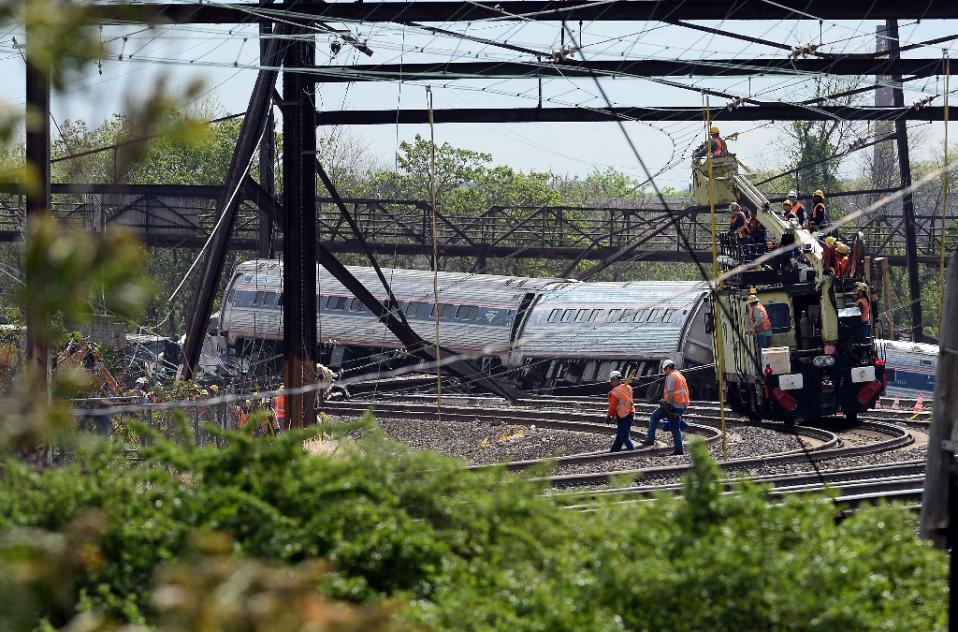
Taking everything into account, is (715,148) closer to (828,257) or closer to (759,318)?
(828,257)

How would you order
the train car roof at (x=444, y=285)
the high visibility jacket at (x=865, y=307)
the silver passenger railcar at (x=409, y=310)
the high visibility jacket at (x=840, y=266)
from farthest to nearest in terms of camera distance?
the train car roof at (x=444, y=285)
the silver passenger railcar at (x=409, y=310)
the high visibility jacket at (x=840, y=266)
the high visibility jacket at (x=865, y=307)

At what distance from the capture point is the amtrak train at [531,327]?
34.7 meters

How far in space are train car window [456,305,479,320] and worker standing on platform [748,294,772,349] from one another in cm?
1683

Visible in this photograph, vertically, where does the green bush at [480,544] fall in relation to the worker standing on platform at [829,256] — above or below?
below

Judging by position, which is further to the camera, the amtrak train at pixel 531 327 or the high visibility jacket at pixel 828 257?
the amtrak train at pixel 531 327

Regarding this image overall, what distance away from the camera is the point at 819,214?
84.6 feet

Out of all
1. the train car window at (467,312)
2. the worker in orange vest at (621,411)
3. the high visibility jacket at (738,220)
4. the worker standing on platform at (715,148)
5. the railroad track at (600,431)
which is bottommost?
the railroad track at (600,431)

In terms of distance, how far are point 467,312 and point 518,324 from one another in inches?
78.1

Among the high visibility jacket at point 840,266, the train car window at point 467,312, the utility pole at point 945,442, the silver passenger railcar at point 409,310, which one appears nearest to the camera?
the utility pole at point 945,442

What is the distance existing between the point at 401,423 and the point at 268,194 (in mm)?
6101

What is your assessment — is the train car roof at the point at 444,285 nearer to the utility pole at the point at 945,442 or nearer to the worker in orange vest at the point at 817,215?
the worker in orange vest at the point at 817,215

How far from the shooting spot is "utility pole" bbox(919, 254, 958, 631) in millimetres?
7508

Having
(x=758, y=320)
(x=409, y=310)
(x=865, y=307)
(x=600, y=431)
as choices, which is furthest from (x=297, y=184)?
(x=409, y=310)

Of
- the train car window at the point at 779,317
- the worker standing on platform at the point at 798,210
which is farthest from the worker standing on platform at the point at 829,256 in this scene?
the worker standing on platform at the point at 798,210
